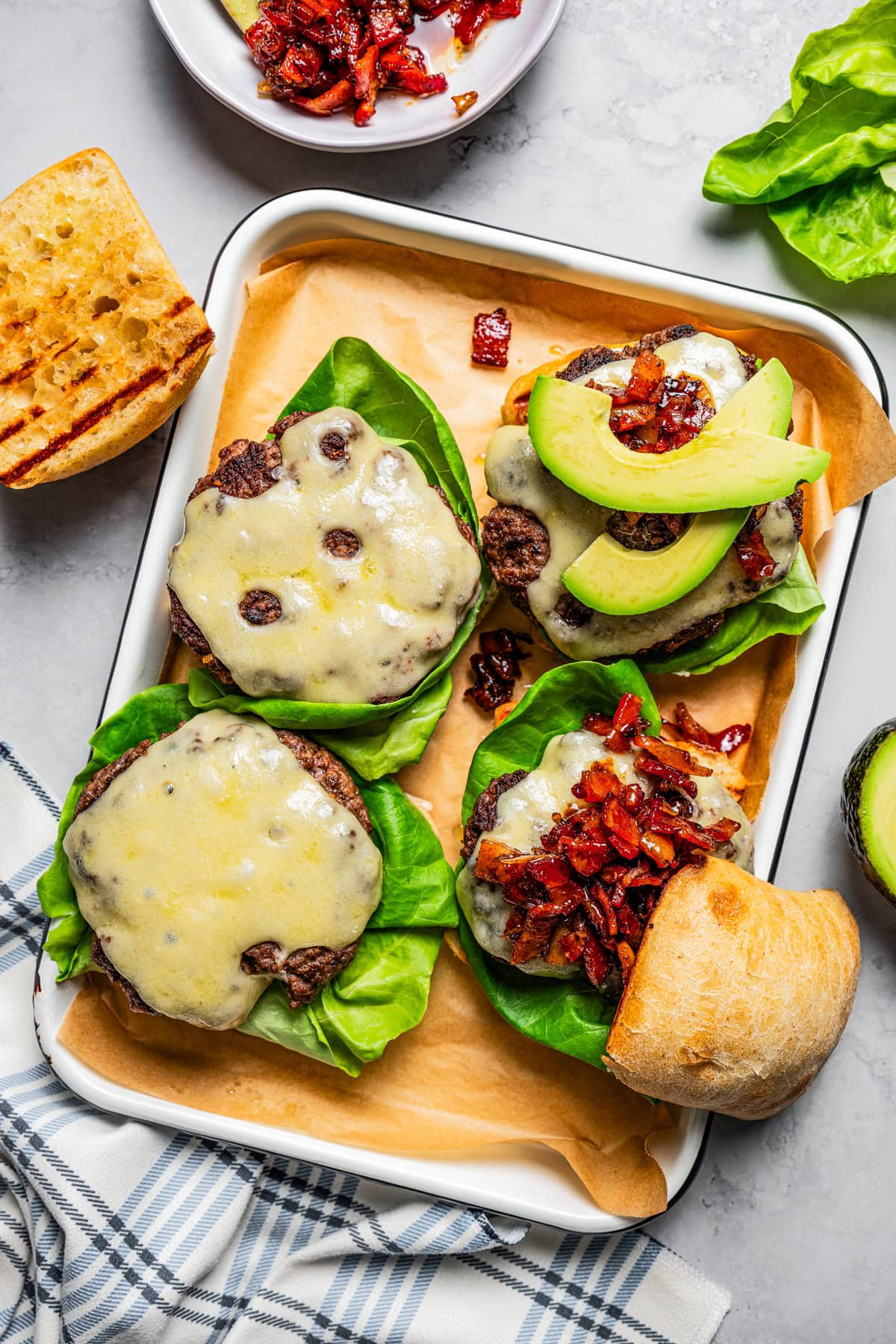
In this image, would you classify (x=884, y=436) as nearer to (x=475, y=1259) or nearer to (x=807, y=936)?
(x=807, y=936)

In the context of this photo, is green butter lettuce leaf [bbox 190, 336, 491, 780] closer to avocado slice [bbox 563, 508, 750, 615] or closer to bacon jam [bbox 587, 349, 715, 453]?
avocado slice [bbox 563, 508, 750, 615]

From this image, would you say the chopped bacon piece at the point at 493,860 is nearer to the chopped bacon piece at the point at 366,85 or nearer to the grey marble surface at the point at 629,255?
the grey marble surface at the point at 629,255

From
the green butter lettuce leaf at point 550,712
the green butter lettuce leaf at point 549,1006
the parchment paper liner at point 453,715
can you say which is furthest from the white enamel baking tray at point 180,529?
the green butter lettuce leaf at point 550,712

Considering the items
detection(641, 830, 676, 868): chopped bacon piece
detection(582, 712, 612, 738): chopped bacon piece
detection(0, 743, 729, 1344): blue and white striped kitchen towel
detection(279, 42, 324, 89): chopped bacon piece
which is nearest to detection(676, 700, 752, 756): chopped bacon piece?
detection(582, 712, 612, 738): chopped bacon piece

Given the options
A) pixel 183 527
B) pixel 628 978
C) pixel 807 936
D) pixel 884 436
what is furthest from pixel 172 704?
pixel 884 436

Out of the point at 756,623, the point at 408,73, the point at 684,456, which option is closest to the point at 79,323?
the point at 408,73

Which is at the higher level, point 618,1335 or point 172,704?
point 172,704
